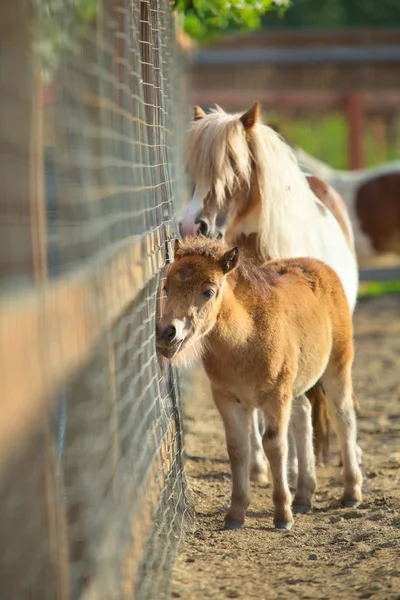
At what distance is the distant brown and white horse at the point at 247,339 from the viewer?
3.79 m

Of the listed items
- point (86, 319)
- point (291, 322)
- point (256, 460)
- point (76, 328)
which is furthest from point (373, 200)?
point (76, 328)

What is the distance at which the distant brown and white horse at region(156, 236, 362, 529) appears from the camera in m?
3.79

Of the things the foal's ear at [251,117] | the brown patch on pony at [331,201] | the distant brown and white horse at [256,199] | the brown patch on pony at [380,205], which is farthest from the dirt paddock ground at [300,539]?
the brown patch on pony at [380,205]

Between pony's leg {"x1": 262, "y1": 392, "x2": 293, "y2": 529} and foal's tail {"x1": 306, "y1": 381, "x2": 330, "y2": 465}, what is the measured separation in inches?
42.5

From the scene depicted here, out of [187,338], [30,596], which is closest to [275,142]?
[187,338]

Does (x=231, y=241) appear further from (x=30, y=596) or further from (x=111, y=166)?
(x=30, y=596)

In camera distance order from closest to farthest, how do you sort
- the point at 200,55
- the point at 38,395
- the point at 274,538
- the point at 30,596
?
1. the point at 38,395
2. the point at 30,596
3. the point at 274,538
4. the point at 200,55

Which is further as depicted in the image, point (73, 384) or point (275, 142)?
point (275, 142)

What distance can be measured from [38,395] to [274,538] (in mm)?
2292

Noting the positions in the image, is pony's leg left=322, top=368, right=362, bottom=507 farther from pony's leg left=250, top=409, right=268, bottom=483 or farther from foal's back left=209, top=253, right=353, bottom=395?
pony's leg left=250, top=409, right=268, bottom=483

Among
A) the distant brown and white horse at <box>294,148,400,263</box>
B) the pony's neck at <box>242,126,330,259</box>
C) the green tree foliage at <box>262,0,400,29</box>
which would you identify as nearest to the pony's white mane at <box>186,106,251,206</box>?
the pony's neck at <box>242,126,330,259</box>

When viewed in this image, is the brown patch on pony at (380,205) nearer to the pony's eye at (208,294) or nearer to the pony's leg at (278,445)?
the pony's leg at (278,445)

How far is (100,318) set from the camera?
2.59 m

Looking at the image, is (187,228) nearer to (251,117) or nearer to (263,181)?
(263,181)
